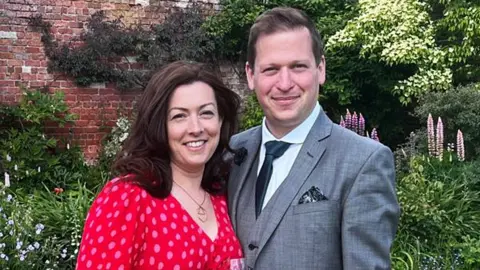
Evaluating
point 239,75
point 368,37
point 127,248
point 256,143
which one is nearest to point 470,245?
point 256,143

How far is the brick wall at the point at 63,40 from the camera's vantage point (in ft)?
23.2

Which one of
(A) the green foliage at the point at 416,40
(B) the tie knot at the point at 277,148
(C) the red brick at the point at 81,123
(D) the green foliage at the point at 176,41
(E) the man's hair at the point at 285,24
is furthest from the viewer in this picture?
(A) the green foliage at the point at 416,40

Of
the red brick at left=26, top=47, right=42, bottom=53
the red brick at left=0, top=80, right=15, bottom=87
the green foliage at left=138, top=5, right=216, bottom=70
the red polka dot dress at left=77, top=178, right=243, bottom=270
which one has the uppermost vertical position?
the green foliage at left=138, top=5, right=216, bottom=70

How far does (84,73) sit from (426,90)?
4.68 m

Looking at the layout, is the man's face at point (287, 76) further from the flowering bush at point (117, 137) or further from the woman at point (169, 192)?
the flowering bush at point (117, 137)

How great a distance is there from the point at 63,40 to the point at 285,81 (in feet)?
19.8

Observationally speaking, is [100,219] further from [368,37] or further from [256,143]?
[368,37]

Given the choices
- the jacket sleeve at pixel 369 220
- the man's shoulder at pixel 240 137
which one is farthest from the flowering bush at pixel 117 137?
the jacket sleeve at pixel 369 220

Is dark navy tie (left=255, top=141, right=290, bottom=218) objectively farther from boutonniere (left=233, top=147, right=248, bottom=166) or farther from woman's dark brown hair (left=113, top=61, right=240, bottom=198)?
woman's dark brown hair (left=113, top=61, right=240, bottom=198)

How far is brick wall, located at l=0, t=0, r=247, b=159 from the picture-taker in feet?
23.2

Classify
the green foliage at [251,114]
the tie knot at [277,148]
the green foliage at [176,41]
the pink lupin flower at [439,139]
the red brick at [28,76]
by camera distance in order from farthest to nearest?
the green foliage at [176,41] → the green foliage at [251,114] → the red brick at [28,76] → the pink lupin flower at [439,139] → the tie knot at [277,148]

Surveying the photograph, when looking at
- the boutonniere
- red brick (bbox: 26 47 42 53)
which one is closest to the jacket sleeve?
the boutonniere

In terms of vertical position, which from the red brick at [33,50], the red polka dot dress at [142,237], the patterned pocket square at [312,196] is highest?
the red brick at [33,50]

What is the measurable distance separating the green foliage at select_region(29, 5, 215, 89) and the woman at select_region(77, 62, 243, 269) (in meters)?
5.63
